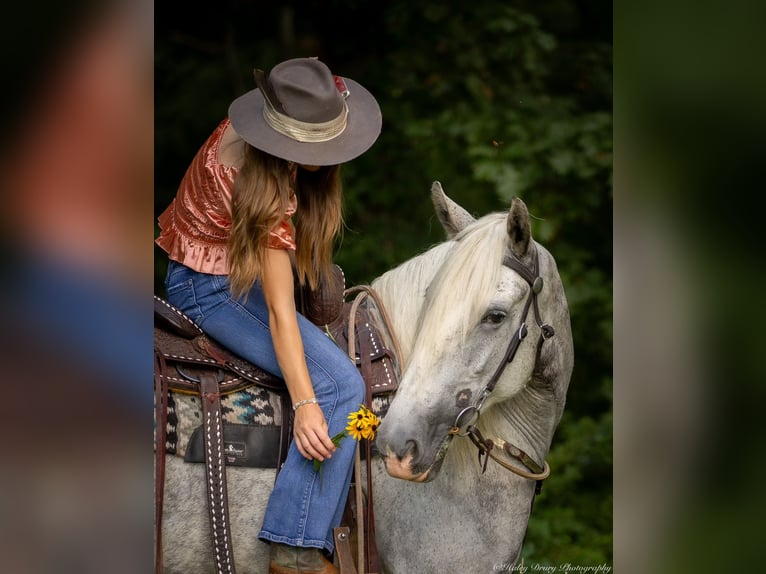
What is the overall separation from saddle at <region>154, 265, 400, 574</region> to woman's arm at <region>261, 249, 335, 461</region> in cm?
14

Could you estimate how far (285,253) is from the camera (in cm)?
240

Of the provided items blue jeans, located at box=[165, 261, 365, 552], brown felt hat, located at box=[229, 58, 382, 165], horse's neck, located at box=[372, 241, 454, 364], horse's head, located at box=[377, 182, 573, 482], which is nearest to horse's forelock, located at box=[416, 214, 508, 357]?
horse's head, located at box=[377, 182, 573, 482]

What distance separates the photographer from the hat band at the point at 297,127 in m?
2.40

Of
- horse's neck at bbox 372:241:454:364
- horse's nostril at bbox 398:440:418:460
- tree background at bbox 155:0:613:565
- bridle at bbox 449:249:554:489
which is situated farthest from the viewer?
tree background at bbox 155:0:613:565

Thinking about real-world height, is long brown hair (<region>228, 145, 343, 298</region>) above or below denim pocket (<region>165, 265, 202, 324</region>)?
above

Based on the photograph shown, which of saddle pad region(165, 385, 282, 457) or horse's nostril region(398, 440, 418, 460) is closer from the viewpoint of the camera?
horse's nostril region(398, 440, 418, 460)

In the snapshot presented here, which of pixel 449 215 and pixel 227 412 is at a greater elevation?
pixel 449 215

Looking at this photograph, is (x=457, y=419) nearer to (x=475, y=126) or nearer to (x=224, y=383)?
(x=224, y=383)

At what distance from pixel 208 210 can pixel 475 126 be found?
128 inches

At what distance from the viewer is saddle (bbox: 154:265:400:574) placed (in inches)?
95.7

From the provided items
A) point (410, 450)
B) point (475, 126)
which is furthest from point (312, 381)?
point (475, 126)

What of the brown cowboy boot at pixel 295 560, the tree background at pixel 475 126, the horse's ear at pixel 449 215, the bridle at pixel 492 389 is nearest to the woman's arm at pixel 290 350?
the brown cowboy boot at pixel 295 560

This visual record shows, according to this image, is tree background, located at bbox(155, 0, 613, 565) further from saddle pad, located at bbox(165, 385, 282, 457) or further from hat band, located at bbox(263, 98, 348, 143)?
saddle pad, located at bbox(165, 385, 282, 457)
